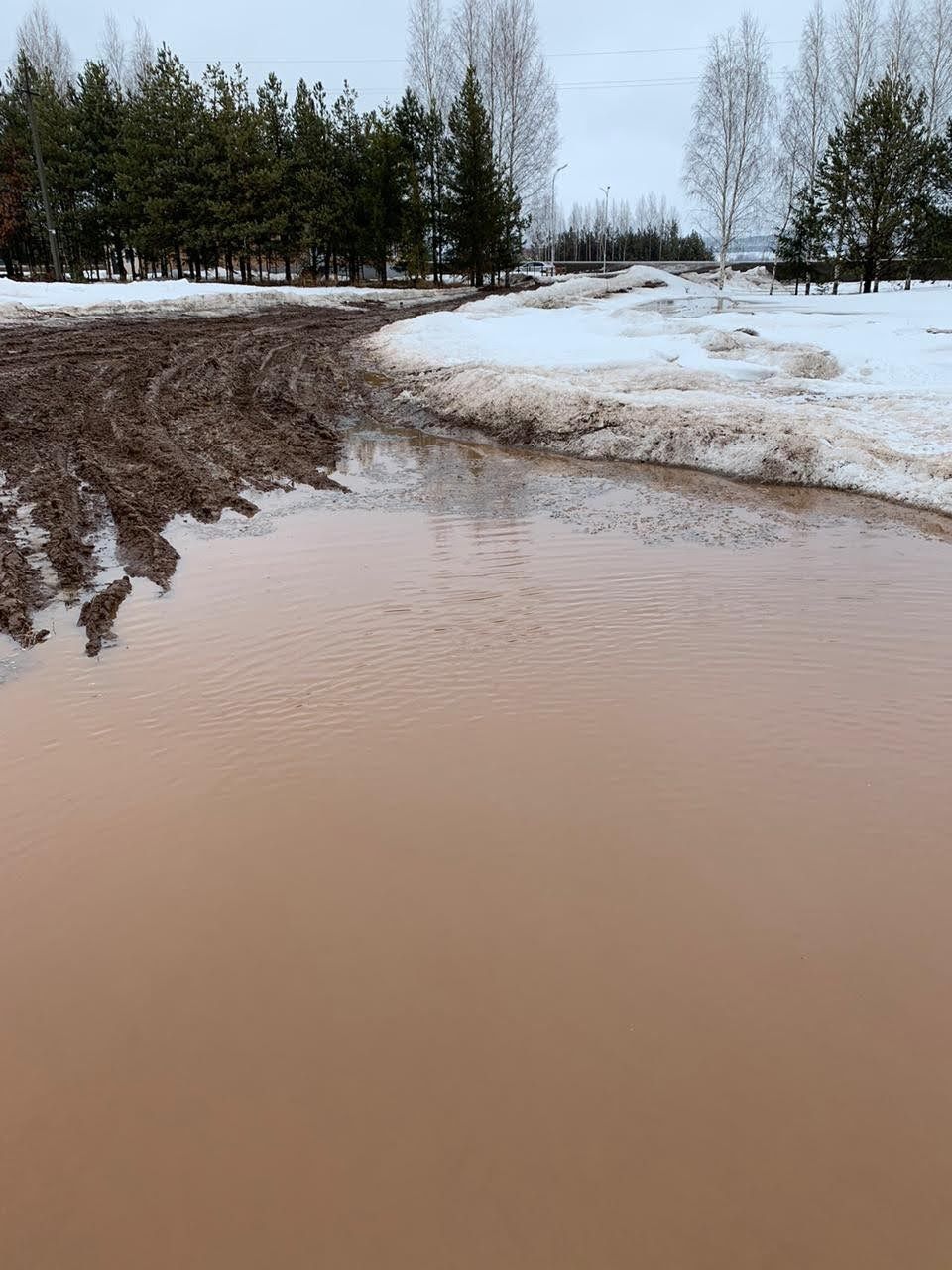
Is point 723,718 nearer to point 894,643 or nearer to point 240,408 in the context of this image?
A: point 894,643

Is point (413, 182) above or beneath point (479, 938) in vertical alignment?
above

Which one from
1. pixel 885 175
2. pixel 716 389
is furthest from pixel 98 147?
pixel 716 389

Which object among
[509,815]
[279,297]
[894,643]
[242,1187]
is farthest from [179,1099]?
[279,297]

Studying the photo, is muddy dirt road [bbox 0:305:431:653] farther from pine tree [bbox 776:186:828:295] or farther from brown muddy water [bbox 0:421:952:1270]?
pine tree [bbox 776:186:828:295]

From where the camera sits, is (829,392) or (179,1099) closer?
(179,1099)

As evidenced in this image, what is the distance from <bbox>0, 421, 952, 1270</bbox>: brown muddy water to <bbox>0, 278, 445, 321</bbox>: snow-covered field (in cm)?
2209

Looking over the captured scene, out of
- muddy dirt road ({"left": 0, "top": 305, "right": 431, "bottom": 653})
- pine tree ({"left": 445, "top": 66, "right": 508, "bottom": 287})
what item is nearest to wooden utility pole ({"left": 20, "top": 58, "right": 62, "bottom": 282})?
muddy dirt road ({"left": 0, "top": 305, "right": 431, "bottom": 653})

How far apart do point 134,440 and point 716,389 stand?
8720 millimetres

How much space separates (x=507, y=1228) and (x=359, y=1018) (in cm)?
79

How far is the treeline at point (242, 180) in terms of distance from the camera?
37.9 meters

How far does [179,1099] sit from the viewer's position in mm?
2424

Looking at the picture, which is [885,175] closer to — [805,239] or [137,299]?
[805,239]

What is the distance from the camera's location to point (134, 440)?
10.7 metres

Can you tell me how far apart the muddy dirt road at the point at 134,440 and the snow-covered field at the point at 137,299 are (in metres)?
4.24
